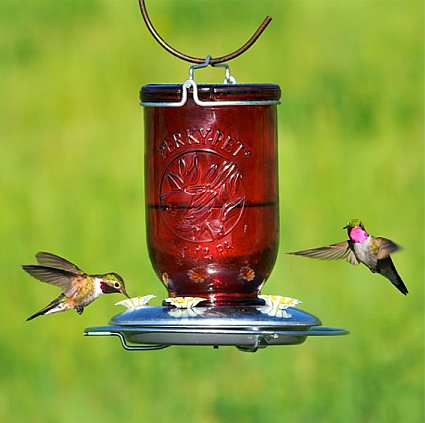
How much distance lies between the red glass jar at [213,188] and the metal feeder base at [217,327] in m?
0.32

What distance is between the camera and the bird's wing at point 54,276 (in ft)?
16.6

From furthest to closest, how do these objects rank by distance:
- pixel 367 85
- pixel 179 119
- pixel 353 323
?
pixel 367 85 < pixel 353 323 < pixel 179 119

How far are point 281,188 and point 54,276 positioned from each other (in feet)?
12.1

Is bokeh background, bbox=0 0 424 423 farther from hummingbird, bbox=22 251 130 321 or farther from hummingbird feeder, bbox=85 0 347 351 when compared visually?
hummingbird feeder, bbox=85 0 347 351

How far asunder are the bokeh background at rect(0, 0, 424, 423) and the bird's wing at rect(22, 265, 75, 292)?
280cm

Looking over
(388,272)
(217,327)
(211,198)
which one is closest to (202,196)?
(211,198)

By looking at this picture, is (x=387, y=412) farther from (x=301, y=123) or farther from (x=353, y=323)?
(x=301, y=123)

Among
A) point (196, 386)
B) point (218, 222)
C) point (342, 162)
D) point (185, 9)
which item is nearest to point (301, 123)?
point (342, 162)

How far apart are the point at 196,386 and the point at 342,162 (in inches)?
65.5

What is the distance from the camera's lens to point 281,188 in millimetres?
8742

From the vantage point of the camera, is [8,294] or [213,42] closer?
[8,294]

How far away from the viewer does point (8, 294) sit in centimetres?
846

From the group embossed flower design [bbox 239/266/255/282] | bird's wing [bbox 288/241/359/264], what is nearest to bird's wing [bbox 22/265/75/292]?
embossed flower design [bbox 239/266/255/282]

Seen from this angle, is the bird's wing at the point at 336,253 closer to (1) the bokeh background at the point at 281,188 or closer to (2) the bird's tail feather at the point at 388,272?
(2) the bird's tail feather at the point at 388,272
